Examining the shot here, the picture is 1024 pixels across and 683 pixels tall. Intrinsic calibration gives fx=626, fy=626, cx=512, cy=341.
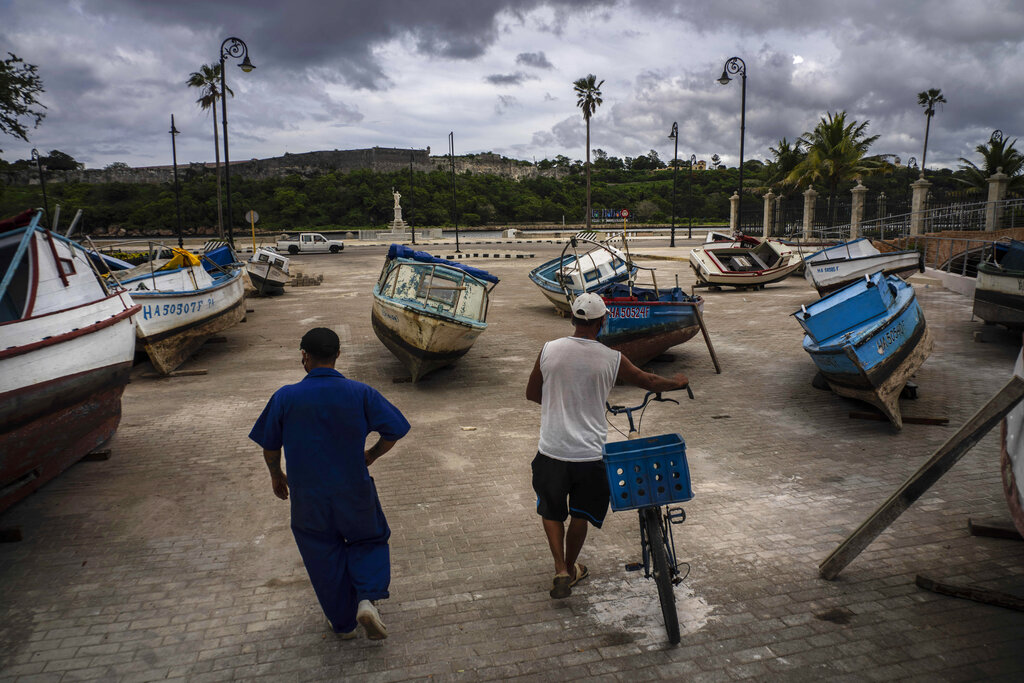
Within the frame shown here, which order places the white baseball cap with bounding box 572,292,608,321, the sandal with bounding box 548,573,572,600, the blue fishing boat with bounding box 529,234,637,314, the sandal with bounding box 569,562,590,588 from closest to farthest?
the white baseball cap with bounding box 572,292,608,321, the sandal with bounding box 548,573,572,600, the sandal with bounding box 569,562,590,588, the blue fishing boat with bounding box 529,234,637,314

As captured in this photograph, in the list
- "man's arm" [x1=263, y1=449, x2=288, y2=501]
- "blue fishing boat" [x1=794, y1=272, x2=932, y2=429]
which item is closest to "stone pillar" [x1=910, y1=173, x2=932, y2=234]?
"blue fishing boat" [x1=794, y1=272, x2=932, y2=429]

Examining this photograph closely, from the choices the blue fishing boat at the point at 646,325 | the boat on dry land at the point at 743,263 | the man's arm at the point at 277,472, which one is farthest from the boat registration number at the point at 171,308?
the boat on dry land at the point at 743,263

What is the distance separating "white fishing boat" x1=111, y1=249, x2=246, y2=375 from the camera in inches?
409

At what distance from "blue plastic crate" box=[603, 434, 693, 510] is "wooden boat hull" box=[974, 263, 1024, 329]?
961 centimetres

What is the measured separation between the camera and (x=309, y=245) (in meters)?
39.5

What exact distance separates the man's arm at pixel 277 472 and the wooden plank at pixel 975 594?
4031mm

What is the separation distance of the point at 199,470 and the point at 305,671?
3.79 metres

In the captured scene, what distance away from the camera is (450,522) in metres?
5.30

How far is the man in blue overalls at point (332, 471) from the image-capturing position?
10.9ft

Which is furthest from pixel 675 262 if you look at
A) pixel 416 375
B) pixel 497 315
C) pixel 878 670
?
pixel 878 670

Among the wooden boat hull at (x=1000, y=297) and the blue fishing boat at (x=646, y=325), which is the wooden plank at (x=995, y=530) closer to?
the blue fishing boat at (x=646, y=325)

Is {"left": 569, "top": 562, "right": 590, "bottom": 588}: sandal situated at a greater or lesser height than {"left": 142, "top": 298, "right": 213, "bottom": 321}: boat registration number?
lesser

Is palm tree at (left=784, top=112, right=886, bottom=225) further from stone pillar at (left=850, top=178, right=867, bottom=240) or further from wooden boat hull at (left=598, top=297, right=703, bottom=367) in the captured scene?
wooden boat hull at (left=598, top=297, right=703, bottom=367)

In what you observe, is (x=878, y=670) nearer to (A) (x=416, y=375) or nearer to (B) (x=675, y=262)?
(A) (x=416, y=375)
